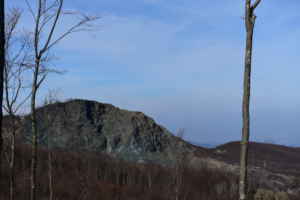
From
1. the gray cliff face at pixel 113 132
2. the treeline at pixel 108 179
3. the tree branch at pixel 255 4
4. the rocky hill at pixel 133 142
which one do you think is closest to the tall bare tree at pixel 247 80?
the tree branch at pixel 255 4

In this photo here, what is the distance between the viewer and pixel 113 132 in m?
63.2

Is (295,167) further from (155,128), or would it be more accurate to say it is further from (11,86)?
(11,86)

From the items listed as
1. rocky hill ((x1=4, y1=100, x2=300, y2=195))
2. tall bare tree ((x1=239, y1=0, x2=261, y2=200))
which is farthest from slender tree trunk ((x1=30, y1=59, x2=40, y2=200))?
rocky hill ((x1=4, y1=100, x2=300, y2=195))

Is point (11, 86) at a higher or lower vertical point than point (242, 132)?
higher

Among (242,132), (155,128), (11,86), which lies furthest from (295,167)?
(242,132)

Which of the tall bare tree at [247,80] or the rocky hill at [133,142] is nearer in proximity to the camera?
the tall bare tree at [247,80]

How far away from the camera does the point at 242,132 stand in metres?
7.41

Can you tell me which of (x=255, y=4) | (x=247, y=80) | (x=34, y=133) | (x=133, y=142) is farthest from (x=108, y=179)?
(x=255, y=4)

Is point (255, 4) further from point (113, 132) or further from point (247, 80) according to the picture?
point (113, 132)

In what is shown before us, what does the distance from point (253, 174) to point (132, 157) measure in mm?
16909

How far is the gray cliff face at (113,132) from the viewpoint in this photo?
5791cm

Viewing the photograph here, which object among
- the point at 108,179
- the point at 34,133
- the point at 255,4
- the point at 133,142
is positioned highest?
the point at 255,4

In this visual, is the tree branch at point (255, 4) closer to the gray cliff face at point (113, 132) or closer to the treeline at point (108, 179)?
the treeline at point (108, 179)

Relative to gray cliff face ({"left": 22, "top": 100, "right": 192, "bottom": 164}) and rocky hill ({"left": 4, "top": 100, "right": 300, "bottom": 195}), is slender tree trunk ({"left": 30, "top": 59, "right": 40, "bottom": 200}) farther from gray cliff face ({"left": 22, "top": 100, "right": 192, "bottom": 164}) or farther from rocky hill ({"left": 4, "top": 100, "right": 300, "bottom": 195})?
gray cliff face ({"left": 22, "top": 100, "right": 192, "bottom": 164})
